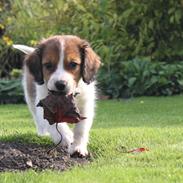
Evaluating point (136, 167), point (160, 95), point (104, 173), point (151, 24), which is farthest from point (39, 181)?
point (151, 24)

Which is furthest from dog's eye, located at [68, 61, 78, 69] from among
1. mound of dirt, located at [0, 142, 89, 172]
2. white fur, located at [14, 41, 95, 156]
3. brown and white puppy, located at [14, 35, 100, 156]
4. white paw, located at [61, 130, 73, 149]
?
mound of dirt, located at [0, 142, 89, 172]

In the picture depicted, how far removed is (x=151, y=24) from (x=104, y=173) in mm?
10135

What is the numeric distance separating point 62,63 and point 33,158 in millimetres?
995

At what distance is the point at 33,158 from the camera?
6250 millimetres

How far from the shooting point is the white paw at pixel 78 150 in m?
6.56

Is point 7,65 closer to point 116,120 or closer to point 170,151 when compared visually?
point 116,120

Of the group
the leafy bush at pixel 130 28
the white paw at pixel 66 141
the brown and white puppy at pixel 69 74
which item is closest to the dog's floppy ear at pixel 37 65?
the brown and white puppy at pixel 69 74

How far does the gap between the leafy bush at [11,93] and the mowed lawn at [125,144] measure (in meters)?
2.36

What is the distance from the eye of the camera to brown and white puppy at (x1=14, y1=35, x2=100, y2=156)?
656 cm

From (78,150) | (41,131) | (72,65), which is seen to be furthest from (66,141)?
(41,131)

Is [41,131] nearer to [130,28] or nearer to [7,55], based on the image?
[130,28]

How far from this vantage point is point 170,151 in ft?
21.6

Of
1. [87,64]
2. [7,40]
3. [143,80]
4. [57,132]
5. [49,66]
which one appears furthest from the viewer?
[7,40]

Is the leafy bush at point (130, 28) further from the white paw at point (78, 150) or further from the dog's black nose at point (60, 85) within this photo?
→ the dog's black nose at point (60, 85)
